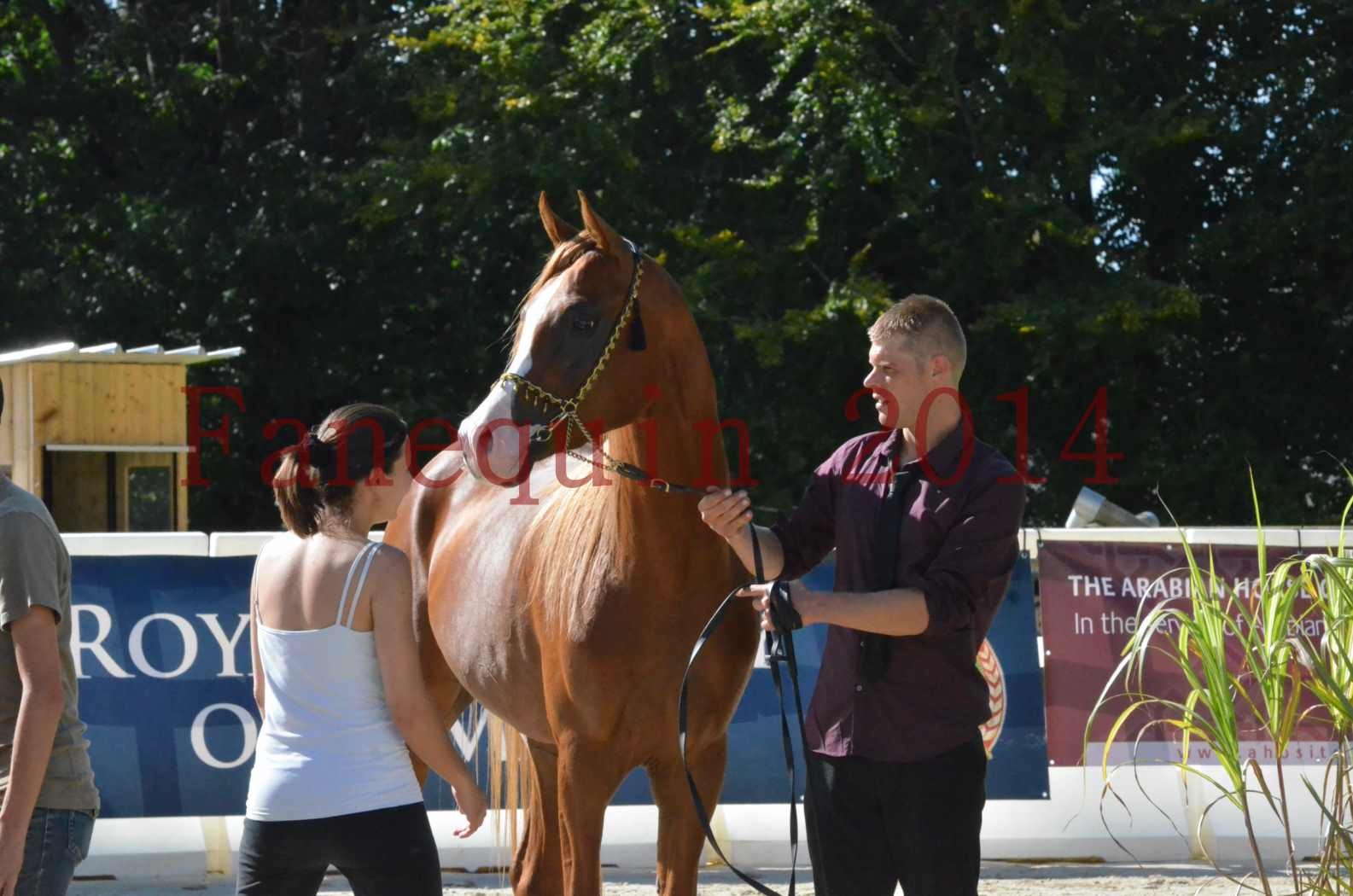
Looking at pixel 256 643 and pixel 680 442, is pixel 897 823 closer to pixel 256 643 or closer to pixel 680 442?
pixel 680 442

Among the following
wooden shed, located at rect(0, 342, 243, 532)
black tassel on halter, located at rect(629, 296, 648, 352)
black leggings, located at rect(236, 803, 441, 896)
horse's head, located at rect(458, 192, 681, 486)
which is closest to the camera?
black leggings, located at rect(236, 803, 441, 896)

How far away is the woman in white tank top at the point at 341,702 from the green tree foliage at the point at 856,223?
11.5 meters

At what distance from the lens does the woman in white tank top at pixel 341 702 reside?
2832mm

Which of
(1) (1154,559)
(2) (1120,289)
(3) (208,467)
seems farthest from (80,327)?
(1) (1154,559)

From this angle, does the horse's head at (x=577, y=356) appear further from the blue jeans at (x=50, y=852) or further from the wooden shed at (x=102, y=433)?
the wooden shed at (x=102, y=433)

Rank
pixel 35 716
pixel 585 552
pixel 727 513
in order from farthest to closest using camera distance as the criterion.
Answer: pixel 585 552, pixel 727 513, pixel 35 716

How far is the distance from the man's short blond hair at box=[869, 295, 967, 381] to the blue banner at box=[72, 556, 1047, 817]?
3.50m

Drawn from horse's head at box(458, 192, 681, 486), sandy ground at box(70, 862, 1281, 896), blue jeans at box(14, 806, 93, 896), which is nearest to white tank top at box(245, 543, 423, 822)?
blue jeans at box(14, 806, 93, 896)

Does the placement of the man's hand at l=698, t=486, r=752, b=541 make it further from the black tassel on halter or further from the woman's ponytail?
the woman's ponytail

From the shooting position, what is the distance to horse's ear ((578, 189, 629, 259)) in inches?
142

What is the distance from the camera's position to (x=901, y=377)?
9.96ft

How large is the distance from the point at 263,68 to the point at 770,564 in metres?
17.8

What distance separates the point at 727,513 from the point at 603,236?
0.83m

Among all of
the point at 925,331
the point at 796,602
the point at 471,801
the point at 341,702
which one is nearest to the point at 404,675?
the point at 341,702
